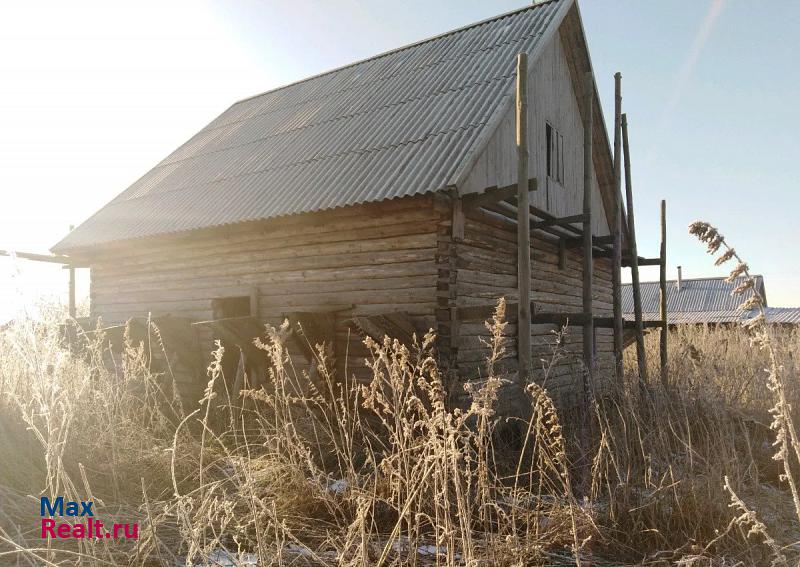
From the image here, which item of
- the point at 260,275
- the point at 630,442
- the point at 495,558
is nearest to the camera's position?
the point at 495,558

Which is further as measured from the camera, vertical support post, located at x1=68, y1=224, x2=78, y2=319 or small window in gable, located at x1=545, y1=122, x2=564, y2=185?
vertical support post, located at x1=68, y1=224, x2=78, y2=319

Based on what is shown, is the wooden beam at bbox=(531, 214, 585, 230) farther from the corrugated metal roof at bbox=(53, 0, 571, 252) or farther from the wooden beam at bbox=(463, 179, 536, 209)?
the corrugated metal roof at bbox=(53, 0, 571, 252)

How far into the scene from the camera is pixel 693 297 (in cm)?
3616

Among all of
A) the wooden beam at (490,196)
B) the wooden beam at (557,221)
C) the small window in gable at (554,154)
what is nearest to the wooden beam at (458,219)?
the wooden beam at (490,196)

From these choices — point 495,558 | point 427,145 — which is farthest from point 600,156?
point 495,558

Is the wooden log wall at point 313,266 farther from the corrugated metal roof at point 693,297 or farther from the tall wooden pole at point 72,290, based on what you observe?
the corrugated metal roof at point 693,297

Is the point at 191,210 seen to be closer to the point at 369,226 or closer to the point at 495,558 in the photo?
the point at 369,226

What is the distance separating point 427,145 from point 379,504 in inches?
230

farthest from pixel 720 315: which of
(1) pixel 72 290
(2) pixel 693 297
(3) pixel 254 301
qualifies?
(1) pixel 72 290

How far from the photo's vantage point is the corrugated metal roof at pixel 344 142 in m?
8.43

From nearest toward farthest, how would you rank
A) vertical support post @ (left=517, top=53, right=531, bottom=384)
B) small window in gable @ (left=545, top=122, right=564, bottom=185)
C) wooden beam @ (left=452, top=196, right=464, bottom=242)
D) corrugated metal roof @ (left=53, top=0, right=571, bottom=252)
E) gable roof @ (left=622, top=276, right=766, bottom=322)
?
1. vertical support post @ (left=517, top=53, right=531, bottom=384)
2. wooden beam @ (left=452, top=196, right=464, bottom=242)
3. corrugated metal roof @ (left=53, top=0, right=571, bottom=252)
4. small window in gable @ (left=545, top=122, right=564, bottom=185)
5. gable roof @ (left=622, top=276, right=766, bottom=322)

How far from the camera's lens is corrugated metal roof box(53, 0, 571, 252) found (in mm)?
8426

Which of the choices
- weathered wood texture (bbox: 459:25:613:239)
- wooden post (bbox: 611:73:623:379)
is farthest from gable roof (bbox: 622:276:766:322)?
wooden post (bbox: 611:73:623:379)

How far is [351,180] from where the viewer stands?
28.2 ft
